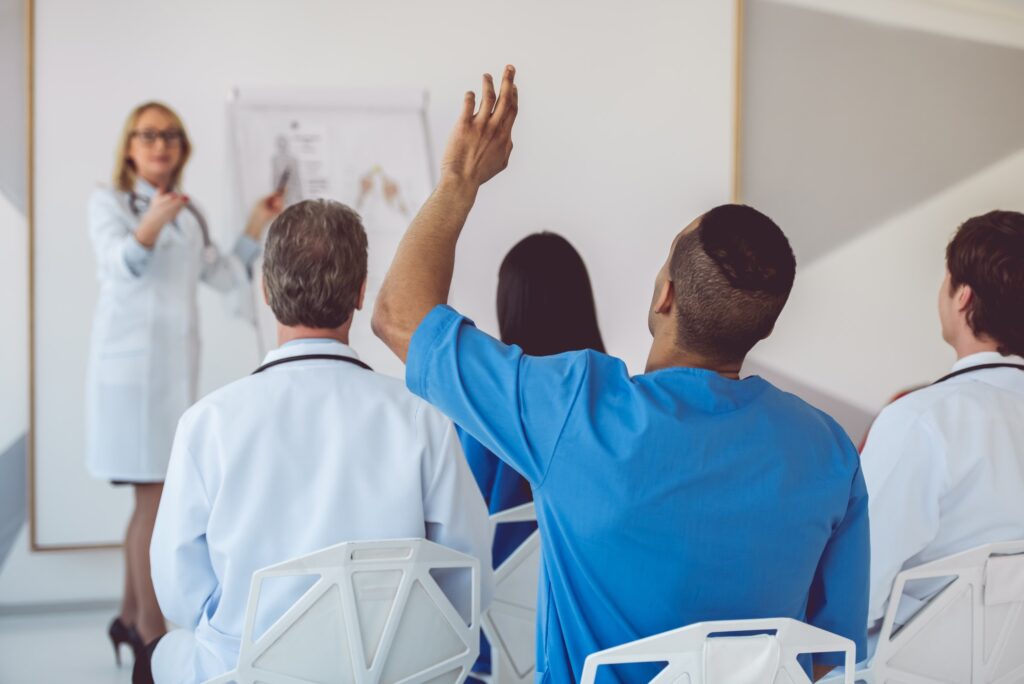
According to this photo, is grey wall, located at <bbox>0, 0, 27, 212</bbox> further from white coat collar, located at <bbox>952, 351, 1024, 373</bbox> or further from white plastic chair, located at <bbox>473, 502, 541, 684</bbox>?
white coat collar, located at <bbox>952, 351, 1024, 373</bbox>

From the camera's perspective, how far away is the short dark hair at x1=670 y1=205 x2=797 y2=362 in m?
1.16

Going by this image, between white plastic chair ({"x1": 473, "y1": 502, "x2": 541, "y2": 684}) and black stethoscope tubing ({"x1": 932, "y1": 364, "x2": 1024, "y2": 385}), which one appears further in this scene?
white plastic chair ({"x1": 473, "y1": 502, "x2": 541, "y2": 684})

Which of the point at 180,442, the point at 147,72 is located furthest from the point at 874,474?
the point at 147,72

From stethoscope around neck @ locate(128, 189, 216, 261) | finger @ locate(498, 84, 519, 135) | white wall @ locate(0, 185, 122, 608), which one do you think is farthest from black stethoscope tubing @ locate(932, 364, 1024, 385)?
white wall @ locate(0, 185, 122, 608)

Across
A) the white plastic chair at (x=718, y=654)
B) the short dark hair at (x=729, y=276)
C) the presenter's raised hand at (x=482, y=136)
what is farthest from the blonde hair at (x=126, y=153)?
the white plastic chair at (x=718, y=654)

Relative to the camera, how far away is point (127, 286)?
356 centimetres

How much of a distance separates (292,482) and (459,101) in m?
2.81

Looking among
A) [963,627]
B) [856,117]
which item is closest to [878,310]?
[856,117]

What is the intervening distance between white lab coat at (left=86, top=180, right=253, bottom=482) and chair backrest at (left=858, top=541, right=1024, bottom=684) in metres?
2.62

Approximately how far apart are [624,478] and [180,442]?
0.81 m

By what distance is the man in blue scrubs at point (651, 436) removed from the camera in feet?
3.60

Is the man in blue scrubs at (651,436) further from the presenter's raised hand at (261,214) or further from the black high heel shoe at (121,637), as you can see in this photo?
the presenter's raised hand at (261,214)

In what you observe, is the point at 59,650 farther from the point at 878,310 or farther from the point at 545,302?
the point at 878,310

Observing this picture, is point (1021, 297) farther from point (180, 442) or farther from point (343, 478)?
point (180, 442)
